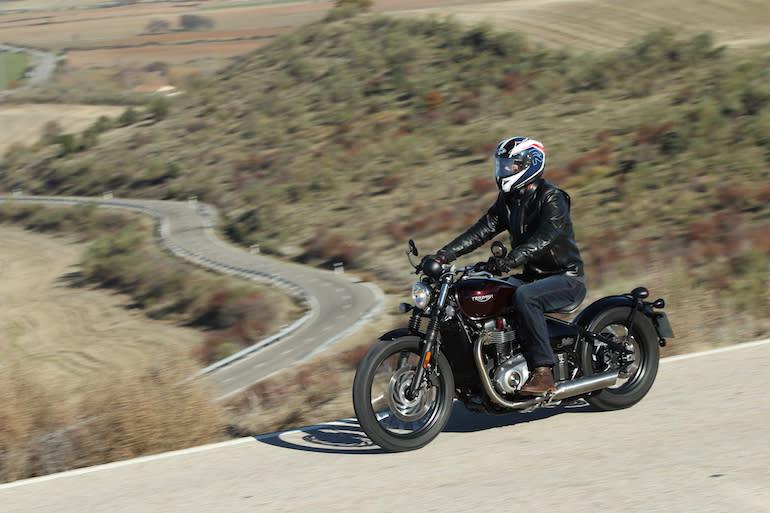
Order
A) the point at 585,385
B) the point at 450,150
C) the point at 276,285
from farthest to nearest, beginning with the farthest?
1. the point at 450,150
2. the point at 276,285
3. the point at 585,385

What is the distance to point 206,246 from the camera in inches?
1742

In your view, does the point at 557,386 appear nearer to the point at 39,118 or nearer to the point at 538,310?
the point at 538,310

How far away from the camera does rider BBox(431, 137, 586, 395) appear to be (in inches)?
280

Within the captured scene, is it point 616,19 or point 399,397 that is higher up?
point 616,19

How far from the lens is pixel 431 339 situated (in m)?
6.86

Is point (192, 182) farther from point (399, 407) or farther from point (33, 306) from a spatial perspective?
point (399, 407)

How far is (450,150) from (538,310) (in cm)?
4051

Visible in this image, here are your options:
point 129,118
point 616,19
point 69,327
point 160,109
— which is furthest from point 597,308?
point 129,118

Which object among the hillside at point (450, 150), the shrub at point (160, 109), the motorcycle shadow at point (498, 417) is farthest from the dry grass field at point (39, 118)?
the motorcycle shadow at point (498, 417)

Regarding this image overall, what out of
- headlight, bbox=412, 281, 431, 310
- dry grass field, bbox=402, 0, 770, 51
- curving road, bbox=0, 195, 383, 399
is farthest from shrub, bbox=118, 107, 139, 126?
headlight, bbox=412, 281, 431, 310

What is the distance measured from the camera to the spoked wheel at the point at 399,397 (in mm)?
6664

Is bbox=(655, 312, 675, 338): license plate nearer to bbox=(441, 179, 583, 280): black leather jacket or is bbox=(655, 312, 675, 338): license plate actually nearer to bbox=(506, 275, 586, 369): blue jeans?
bbox=(441, 179, 583, 280): black leather jacket

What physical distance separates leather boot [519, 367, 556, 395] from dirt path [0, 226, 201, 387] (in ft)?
55.0

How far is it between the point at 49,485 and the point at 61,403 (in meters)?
2.20
